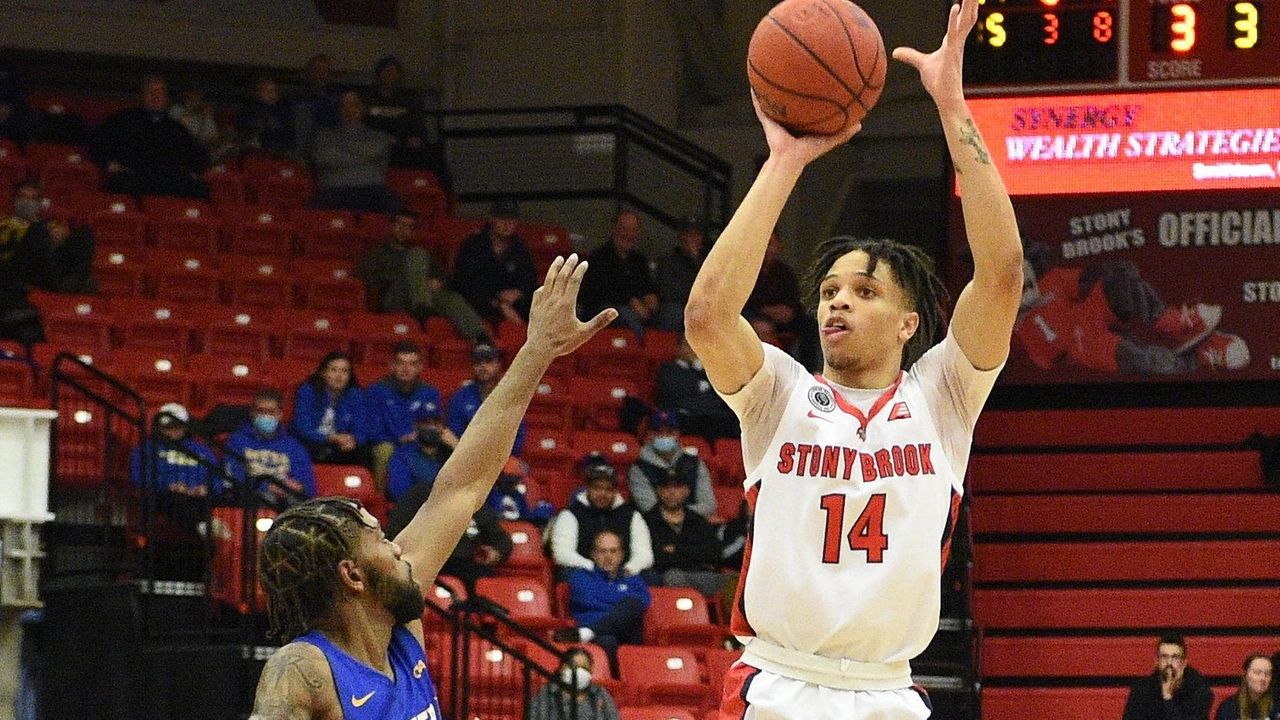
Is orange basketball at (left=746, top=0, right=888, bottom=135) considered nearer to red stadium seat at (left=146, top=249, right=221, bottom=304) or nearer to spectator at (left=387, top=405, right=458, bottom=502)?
spectator at (left=387, top=405, right=458, bottom=502)

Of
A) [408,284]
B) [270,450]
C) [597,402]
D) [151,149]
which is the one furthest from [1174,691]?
[151,149]

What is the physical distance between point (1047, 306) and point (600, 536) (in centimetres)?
418

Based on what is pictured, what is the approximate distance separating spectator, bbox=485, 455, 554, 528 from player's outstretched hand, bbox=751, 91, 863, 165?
23.1 ft

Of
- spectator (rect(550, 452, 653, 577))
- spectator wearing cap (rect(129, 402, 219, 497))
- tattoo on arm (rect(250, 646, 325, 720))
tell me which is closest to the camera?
tattoo on arm (rect(250, 646, 325, 720))

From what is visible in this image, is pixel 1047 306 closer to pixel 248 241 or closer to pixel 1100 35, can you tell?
pixel 1100 35

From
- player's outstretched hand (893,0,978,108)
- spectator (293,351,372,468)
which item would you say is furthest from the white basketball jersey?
spectator (293,351,372,468)

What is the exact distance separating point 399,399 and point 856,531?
760 cm

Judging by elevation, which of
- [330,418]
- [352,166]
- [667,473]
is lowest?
[667,473]

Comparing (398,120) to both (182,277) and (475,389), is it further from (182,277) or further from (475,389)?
(475,389)

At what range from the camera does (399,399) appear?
11.7 metres

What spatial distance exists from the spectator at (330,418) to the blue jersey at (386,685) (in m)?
7.53

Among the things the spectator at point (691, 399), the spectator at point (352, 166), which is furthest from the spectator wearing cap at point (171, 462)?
the spectator at point (352, 166)

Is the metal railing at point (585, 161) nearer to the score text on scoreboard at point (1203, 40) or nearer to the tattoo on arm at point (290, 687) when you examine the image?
the score text on scoreboard at point (1203, 40)

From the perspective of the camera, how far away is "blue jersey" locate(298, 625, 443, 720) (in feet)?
11.7
